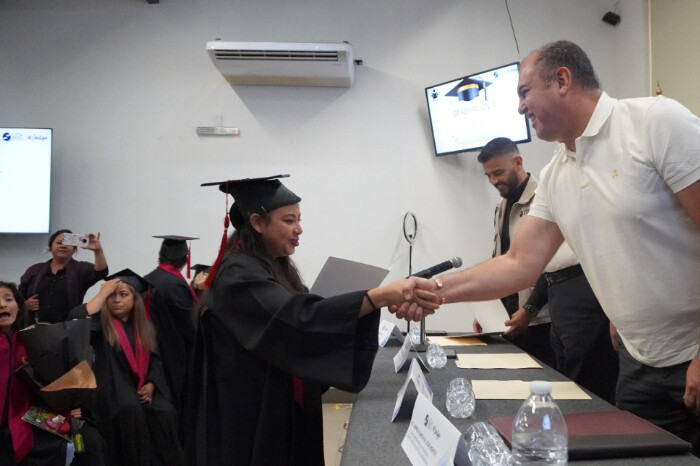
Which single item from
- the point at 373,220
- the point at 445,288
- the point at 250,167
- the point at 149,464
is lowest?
the point at 149,464

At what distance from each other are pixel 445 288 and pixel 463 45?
3507 millimetres

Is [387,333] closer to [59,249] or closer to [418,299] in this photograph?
[418,299]

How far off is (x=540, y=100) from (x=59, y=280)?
4052 millimetres

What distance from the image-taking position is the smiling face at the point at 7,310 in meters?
2.69

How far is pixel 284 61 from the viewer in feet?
14.6

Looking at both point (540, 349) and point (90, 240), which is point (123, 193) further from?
point (540, 349)

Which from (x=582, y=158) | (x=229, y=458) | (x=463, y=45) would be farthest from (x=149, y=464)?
(x=463, y=45)

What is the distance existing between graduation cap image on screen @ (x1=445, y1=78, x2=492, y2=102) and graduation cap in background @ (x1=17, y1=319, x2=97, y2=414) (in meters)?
3.47

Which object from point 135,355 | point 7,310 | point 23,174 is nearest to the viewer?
point 7,310

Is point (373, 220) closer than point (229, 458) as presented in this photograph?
No

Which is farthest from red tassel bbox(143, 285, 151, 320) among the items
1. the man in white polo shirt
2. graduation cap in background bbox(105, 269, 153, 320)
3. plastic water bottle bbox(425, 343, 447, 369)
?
the man in white polo shirt

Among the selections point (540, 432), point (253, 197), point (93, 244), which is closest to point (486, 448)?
point (540, 432)

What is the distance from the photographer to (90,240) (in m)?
4.40

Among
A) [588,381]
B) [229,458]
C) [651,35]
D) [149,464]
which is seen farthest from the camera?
[651,35]
